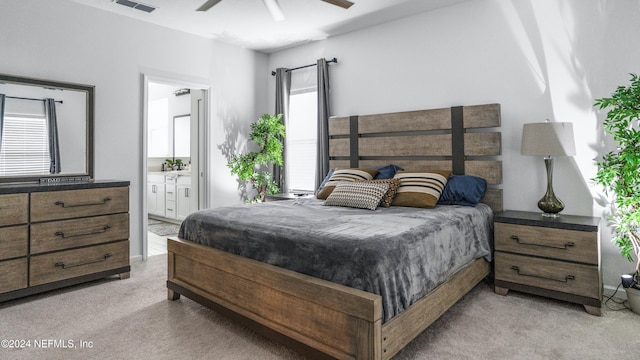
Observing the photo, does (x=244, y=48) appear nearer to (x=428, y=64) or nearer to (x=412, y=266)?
(x=428, y=64)

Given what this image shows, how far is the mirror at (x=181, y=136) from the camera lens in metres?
6.91

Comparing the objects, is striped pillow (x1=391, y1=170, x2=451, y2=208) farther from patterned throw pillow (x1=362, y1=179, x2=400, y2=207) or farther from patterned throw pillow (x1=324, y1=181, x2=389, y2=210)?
patterned throw pillow (x1=324, y1=181, x2=389, y2=210)

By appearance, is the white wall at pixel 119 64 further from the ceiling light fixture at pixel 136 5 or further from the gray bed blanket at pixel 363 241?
the gray bed blanket at pixel 363 241

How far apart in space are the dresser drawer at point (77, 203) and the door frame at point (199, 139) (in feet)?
2.17

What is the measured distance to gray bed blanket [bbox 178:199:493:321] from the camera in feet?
5.89

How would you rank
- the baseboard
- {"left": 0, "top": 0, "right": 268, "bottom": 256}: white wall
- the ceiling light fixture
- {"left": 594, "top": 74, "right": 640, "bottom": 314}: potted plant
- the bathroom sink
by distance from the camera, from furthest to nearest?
the bathroom sink < the ceiling light fixture < {"left": 0, "top": 0, "right": 268, "bottom": 256}: white wall < the baseboard < {"left": 594, "top": 74, "right": 640, "bottom": 314}: potted plant

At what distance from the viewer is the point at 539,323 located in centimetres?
244

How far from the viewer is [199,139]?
16.1ft

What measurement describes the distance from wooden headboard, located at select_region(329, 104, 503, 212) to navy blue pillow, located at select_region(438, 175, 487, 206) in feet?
0.54

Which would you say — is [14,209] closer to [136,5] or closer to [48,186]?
[48,186]

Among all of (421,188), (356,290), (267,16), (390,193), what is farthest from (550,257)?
(267,16)

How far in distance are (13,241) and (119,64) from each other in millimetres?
2048

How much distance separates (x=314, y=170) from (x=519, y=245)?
2813 mm

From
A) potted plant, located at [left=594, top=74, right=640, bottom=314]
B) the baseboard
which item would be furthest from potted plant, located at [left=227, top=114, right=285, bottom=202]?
the baseboard
